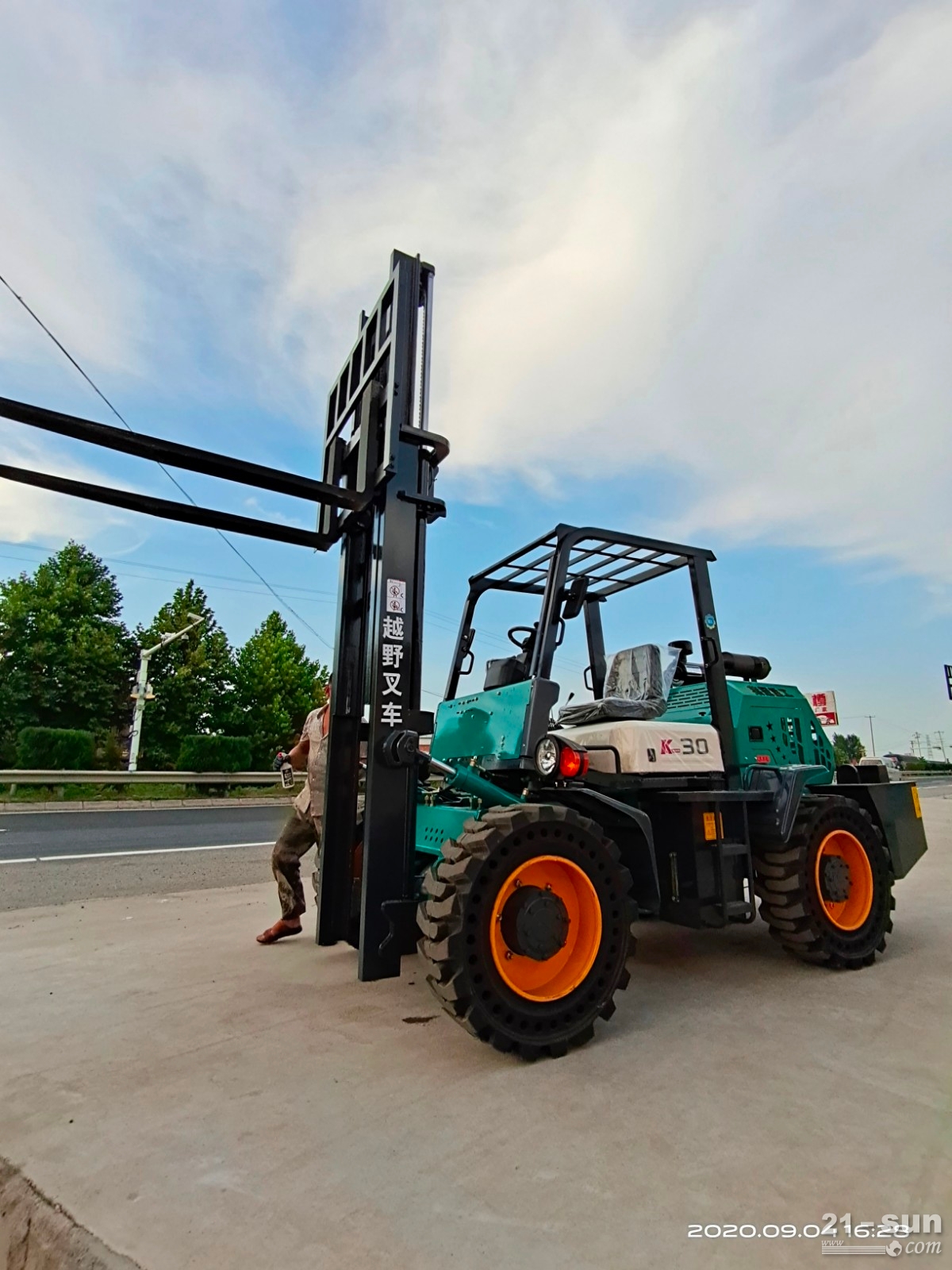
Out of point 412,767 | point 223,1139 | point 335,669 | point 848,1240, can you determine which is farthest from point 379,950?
point 848,1240

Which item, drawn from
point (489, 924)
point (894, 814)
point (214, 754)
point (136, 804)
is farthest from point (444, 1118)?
point (214, 754)

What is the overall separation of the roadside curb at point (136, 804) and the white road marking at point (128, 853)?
17.7 ft

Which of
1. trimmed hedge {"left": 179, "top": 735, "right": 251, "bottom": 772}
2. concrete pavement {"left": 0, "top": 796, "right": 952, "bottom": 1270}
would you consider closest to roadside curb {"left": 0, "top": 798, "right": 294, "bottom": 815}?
trimmed hedge {"left": 179, "top": 735, "right": 251, "bottom": 772}

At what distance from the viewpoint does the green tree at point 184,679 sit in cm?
3428

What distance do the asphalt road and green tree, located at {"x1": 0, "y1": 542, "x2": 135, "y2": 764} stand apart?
Answer: 59.0 feet

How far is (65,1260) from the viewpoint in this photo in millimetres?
1820

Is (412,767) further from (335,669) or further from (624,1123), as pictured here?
(624,1123)

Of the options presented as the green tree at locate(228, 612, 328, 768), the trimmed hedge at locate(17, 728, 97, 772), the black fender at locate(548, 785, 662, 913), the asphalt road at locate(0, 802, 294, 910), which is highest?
the green tree at locate(228, 612, 328, 768)

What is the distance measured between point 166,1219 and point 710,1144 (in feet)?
5.63

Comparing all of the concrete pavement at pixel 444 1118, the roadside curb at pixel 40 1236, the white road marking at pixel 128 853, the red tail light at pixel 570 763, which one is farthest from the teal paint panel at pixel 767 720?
the white road marking at pixel 128 853

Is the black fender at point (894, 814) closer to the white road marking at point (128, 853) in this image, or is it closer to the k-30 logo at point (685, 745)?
the k-30 logo at point (685, 745)

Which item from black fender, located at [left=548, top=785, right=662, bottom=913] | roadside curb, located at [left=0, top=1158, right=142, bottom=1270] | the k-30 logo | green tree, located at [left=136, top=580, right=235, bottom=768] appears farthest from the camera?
green tree, located at [left=136, top=580, right=235, bottom=768]

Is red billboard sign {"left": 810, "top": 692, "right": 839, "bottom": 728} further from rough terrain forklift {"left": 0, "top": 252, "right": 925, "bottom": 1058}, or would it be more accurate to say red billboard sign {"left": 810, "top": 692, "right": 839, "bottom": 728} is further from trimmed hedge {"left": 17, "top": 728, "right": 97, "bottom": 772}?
trimmed hedge {"left": 17, "top": 728, "right": 97, "bottom": 772}

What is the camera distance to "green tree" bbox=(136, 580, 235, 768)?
34.3m
